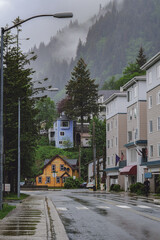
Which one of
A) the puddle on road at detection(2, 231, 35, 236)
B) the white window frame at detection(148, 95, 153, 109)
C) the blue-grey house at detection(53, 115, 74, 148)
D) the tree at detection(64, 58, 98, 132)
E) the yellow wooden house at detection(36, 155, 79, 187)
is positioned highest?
the tree at detection(64, 58, 98, 132)

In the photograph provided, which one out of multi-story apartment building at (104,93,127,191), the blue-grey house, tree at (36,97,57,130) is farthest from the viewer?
tree at (36,97,57,130)

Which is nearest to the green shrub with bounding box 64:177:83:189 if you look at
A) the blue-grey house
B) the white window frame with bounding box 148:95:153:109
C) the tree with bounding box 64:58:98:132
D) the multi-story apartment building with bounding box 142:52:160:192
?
the tree with bounding box 64:58:98:132

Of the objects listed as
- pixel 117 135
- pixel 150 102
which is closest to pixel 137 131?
pixel 150 102

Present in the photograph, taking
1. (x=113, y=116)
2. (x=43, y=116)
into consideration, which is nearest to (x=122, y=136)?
(x=113, y=116)

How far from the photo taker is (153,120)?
182 ft

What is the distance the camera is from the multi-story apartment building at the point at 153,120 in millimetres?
53744

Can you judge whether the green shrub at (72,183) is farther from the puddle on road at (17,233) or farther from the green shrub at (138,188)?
the puddle on road at (17,233)

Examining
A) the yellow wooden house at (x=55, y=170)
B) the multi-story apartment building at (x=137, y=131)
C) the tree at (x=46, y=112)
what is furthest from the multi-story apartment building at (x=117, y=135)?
the tree at (x=46, y=112)

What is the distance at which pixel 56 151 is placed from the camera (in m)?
124

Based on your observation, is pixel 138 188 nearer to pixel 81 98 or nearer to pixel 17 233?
pixel 17 233

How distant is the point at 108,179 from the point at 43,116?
85.0 m

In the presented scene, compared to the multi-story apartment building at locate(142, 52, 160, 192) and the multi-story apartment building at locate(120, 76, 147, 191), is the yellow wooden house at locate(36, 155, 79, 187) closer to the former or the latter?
the multi-story apartment building at locate(120, 76, 147, 191)

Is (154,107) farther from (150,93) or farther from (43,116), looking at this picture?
(43,116)

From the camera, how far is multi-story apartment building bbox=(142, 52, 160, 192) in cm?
5374
